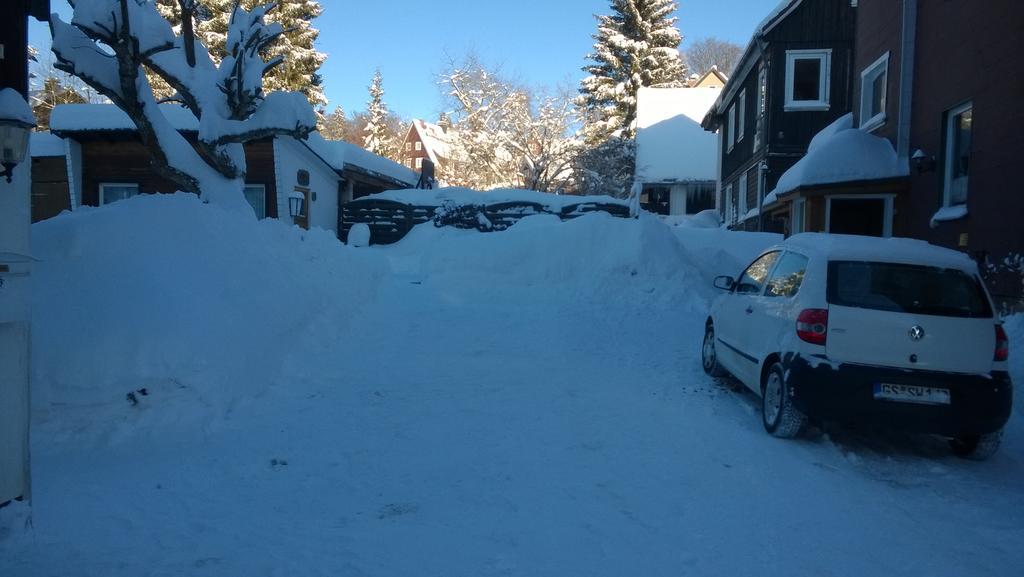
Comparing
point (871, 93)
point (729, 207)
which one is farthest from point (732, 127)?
point (871, 93)

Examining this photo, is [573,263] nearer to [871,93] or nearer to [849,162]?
[849,162]

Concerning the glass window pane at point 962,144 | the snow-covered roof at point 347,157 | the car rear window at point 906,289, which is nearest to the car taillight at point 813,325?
the car rear window at point 906,289

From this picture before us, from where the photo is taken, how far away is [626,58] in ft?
134

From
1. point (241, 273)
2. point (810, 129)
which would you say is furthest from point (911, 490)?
point (810, 129)

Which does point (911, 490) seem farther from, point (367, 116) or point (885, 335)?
point (367, 116)

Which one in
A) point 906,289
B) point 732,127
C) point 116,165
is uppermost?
point 732,127

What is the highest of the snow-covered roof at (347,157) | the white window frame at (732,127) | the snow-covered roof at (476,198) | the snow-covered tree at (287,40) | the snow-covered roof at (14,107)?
the snow-covered tree at (287,40)

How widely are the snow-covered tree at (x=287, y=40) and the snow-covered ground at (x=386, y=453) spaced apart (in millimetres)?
24778

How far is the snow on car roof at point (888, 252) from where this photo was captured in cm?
548

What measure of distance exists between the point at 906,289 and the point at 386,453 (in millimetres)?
4109

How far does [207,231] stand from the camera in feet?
24.6

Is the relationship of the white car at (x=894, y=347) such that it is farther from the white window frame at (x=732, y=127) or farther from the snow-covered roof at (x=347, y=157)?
the white window frame at (x=732, y=127)

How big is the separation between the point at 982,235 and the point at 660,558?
881cm

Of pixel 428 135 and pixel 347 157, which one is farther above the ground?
pixel 428 135
